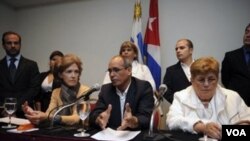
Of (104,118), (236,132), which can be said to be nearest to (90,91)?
(104,118)

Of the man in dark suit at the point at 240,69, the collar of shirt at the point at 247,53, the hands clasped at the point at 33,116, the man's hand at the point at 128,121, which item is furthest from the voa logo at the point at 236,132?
the collar of shirt at the point at 247,53

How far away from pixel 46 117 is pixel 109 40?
9.23ft

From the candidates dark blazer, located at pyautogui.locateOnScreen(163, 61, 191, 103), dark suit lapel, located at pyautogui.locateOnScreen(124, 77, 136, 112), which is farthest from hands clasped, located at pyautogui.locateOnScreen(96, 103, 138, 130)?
dark blazer, located at pyautogui.locateOnScreen(163, 61, 191, 103)

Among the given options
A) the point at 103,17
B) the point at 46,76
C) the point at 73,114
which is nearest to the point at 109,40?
the point at 103,17

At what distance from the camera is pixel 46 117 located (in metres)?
2.25

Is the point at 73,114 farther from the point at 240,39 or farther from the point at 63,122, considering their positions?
the point at 240,39

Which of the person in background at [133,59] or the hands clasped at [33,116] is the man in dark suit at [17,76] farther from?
the hands clasped at [33,116]

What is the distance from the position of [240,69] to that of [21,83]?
2.68 m

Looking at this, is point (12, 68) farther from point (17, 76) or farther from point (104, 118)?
point (104, 118)

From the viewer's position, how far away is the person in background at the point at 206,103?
1.99 metres

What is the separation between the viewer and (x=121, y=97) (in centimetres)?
235

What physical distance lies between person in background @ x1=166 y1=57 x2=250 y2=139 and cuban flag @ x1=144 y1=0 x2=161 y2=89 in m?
2.06

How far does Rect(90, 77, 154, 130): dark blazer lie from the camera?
2243mm

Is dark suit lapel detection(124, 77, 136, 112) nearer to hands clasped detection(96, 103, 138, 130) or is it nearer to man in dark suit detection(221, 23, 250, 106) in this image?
hands clasped detection(96, 103, 138, 130)
